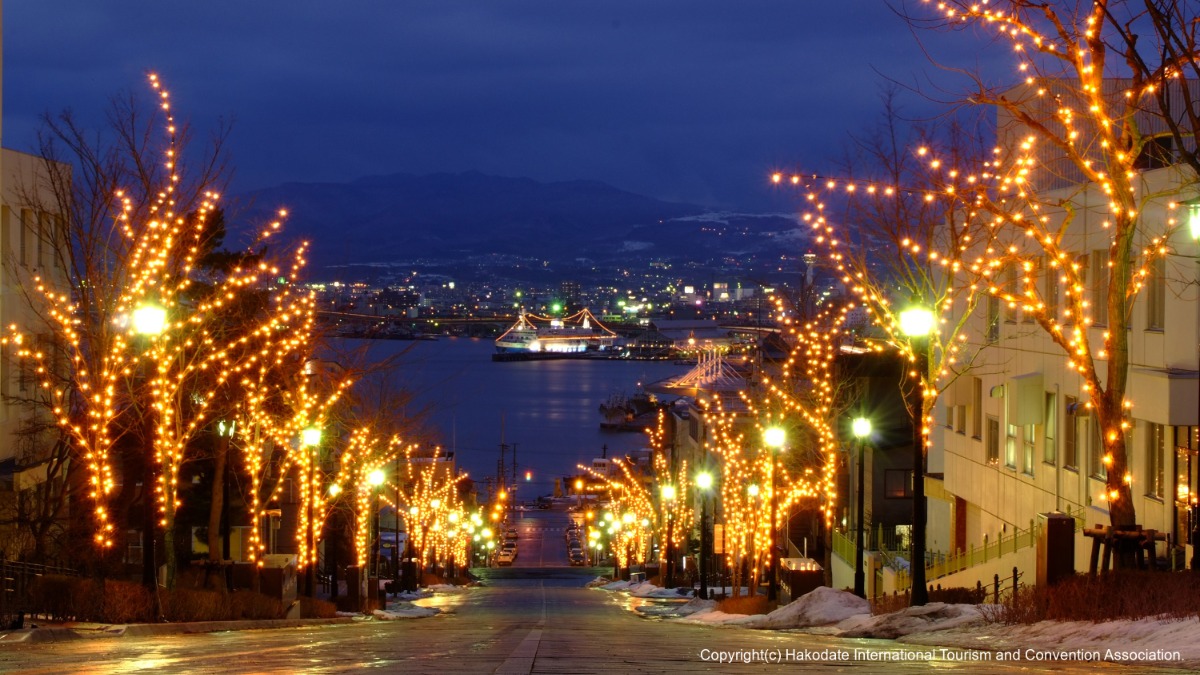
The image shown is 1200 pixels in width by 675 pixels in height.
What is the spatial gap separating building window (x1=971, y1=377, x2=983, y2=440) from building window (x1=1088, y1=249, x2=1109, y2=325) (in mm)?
6986

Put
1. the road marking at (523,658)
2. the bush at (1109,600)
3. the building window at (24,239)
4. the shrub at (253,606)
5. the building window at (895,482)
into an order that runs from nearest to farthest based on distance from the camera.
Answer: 1. the road marking at (523,658)
2. the bush at (1109,600)
3. the shrub at (253,606)
4. the building window at (24,239)
5. the building window at (895,482)

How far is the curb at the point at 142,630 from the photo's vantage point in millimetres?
13461

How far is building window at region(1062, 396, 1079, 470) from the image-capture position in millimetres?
23109

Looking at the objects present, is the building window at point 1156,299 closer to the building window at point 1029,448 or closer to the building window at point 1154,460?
the building window at point 1154,460

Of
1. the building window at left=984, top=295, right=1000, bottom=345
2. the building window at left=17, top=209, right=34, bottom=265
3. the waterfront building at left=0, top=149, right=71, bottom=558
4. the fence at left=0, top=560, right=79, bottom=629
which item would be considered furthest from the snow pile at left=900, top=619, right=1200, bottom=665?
the building window at left=17, top=209, right=34, bottom=265

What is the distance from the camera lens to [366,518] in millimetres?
32625

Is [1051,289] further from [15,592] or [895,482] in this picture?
[15,592]

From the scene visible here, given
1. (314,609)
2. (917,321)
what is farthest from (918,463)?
(314,609)

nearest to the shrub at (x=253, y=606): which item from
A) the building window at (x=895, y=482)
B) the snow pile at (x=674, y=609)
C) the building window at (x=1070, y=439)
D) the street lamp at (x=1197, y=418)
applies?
the snow pile at (x=674, y=609)

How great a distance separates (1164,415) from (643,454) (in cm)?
8594

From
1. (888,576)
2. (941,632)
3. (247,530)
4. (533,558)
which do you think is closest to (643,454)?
(533,558)

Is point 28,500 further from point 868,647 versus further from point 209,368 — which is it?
point 868,647

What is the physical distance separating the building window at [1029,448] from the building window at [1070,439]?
1307 millimetres

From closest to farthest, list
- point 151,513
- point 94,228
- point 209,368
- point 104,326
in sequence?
point 151,513 < point 104,326 < point 94,228 < point 209,368
